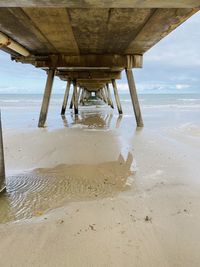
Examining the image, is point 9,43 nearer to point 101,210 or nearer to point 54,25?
point 54,25

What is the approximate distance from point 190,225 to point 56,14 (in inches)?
134

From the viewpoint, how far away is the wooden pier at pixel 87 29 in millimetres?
1855

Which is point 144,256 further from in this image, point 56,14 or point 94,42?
point 94,42

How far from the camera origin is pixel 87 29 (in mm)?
4672

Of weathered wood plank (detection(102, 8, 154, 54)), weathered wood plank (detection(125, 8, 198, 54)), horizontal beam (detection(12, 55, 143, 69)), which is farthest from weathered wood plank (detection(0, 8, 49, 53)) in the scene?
weathered wood plank (detection(125, 8, 198, 54))

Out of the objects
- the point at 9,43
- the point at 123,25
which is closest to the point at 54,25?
the point at 123,25

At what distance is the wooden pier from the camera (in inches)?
73.0

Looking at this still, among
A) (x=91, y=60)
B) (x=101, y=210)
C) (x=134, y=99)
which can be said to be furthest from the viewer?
(x=134, y=99)

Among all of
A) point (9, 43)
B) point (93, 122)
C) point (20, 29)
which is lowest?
point (93, 122)

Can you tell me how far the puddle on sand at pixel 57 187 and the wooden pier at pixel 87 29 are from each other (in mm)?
1599

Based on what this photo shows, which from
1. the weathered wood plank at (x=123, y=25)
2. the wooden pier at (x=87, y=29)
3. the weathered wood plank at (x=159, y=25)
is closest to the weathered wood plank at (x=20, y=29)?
the wooden pier at (x=87, y=29)

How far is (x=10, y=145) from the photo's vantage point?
4.86 metres

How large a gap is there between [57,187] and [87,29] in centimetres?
321

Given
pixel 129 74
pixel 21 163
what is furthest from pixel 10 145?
pixel 129 74
